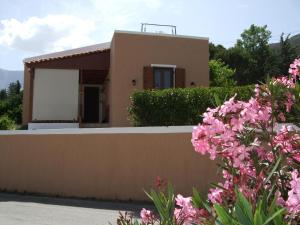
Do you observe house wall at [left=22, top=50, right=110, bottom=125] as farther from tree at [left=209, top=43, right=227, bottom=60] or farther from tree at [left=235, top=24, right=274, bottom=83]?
tree at [left=209, top=43, right=227, bottom=60]

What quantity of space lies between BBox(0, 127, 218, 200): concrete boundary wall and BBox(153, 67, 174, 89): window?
212 inches

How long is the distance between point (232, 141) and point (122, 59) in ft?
50.4

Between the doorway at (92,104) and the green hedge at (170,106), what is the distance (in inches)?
392

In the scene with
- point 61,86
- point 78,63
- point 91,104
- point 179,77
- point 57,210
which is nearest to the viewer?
point 57,210

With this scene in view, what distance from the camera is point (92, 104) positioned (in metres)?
24.3

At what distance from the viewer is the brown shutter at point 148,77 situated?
17.9 metres

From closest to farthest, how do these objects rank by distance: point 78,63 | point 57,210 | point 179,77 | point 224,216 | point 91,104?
point 224,216
point 57,210
point 179,77
point 78,63
point 91,104

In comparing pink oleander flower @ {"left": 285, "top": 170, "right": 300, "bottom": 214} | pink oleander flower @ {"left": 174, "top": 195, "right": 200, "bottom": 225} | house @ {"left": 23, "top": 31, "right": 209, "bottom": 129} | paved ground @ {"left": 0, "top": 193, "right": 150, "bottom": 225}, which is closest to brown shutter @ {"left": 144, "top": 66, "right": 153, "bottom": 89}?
house @ {"left": 23, "top": 31, "right": 209, "bottom": 129}

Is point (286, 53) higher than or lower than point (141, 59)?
higher

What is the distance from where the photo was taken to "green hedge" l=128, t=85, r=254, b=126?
45.0ft

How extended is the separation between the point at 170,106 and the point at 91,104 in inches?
436

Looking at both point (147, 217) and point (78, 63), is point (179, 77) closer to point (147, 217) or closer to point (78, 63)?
point (78, 63)

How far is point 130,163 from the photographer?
12.9 meters

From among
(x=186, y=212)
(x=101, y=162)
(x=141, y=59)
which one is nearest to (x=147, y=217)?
(x=186, y=212)
